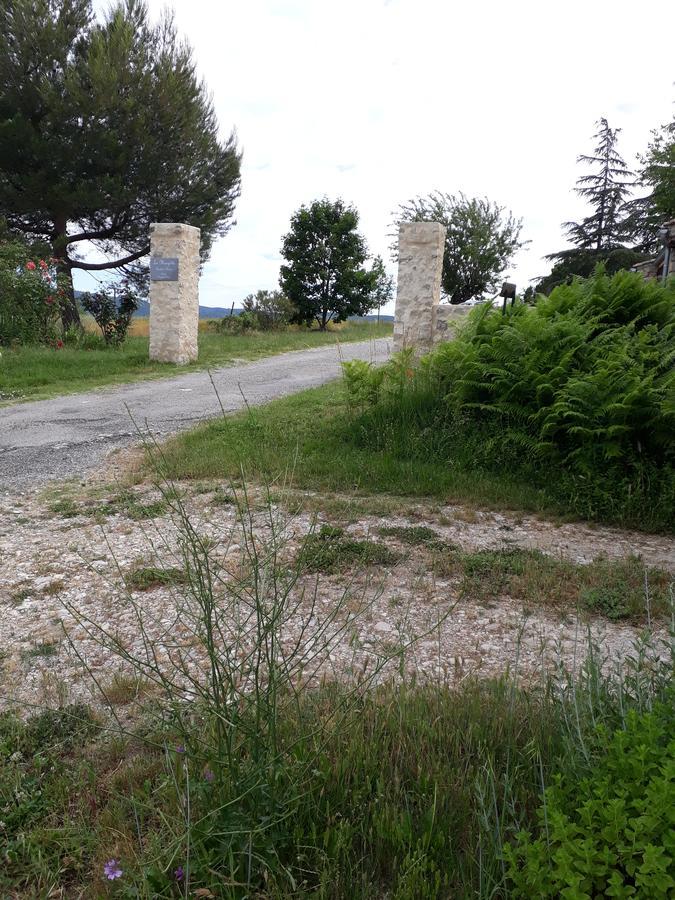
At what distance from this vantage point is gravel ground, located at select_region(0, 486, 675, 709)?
9.14 ft

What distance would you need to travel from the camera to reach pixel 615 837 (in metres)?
1.42

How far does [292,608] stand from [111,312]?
15.5 metres

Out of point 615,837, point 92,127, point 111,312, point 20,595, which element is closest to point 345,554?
point 20,595

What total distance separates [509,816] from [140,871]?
3.35 ft

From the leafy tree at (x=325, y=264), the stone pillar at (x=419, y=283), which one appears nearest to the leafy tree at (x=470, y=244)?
the leafy tree at (x=325, y=264)

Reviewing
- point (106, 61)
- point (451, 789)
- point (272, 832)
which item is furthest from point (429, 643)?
point (106, 61)

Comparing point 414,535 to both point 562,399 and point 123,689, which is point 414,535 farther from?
point 123,689

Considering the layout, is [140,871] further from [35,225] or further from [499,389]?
[35,225]

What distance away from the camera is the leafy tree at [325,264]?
23797 millimetres

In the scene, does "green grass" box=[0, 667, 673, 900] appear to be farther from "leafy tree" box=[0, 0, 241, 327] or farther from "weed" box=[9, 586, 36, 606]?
"leafy tree" box=[0, 0, 241, 327]

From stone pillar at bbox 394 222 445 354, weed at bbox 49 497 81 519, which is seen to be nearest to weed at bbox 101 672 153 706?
weed at bbox 49 497 81 519

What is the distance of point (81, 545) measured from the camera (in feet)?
14.3

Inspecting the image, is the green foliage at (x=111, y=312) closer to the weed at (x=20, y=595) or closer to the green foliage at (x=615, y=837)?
the weed at (x=20, y=595)

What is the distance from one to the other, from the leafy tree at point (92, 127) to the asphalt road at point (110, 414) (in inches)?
323
